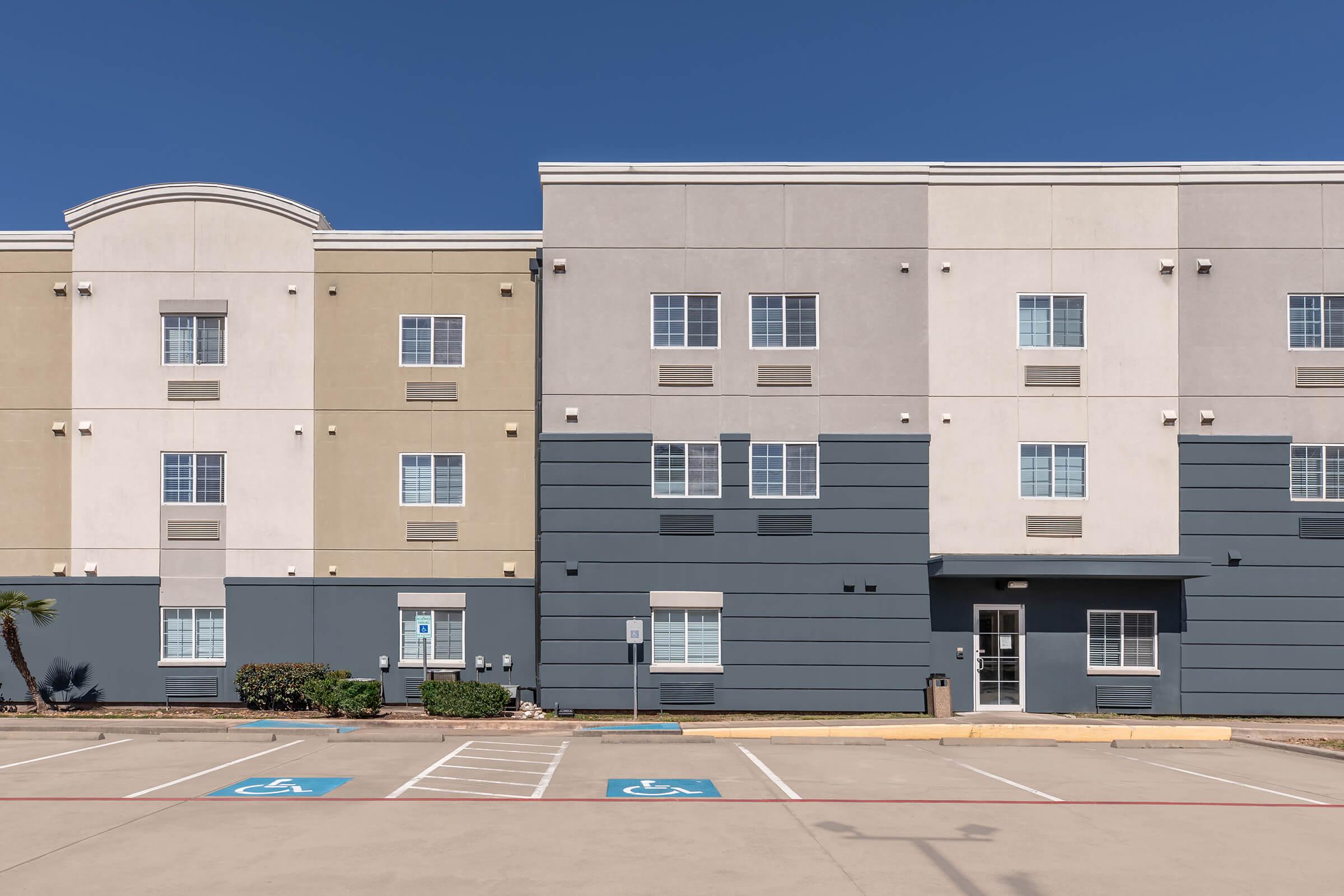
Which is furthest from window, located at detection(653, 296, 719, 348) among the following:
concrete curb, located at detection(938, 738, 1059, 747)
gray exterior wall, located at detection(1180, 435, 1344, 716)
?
gray exterior wall, located at detection(1180, 435, 1344, 716)

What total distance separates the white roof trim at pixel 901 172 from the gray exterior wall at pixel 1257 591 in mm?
6274

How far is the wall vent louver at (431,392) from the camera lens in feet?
77.9

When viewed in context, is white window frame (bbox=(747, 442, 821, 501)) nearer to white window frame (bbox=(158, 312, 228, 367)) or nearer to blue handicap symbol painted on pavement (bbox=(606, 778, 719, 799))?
blue handicap symbol painted on pavement (bbox=(606, 778, 719, 799))

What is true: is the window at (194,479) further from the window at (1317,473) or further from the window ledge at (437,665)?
the window at (1317,473)

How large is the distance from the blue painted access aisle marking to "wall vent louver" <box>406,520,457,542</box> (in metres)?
5.02

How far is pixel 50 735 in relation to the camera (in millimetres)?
18359

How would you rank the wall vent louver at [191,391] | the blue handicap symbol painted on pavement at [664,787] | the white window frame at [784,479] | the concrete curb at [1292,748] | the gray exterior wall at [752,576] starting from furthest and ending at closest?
the wall vent louver at [191,391] < the white window frame at [784,479] < the gray exterior wall at [752,576] < the concrete curb at [1292,748] < the blue handicap symbol painted on pavement at [664,787]

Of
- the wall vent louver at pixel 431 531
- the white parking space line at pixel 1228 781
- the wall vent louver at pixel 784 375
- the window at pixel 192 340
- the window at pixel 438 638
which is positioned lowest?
the white parking space line at pixel 1228 781

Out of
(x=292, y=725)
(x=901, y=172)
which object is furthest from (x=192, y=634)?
(x=901, y=172)

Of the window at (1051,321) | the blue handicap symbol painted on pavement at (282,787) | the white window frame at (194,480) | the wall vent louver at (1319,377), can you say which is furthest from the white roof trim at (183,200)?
the wall vent louver at (1319,377)

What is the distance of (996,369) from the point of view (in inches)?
881

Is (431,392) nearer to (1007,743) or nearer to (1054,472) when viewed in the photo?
(1054,472)

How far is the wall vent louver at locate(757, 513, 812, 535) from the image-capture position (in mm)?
22016

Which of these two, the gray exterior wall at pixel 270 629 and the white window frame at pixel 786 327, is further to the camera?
the gray exterior wall at pixel 270 629
